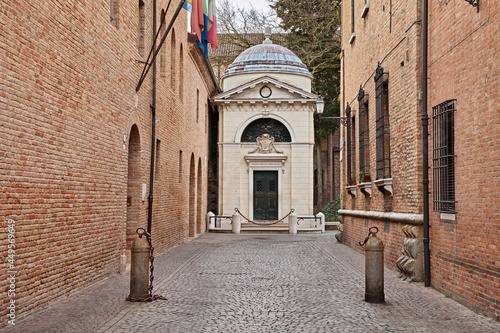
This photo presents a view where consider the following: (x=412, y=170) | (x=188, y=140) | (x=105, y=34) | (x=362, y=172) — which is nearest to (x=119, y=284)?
(x=105, y=34)

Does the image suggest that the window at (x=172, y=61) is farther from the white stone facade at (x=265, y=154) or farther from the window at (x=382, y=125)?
the white stone facade at (x=265, y=154)


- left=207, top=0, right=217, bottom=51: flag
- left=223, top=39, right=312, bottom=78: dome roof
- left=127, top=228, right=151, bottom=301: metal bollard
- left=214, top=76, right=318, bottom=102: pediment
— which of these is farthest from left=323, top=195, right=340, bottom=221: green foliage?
left=127, top=228, right=151, bottom=301: metal bollard

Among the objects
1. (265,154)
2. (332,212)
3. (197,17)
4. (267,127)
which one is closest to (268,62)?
(267,127)

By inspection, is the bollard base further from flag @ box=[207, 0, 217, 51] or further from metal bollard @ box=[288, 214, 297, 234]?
metal bollard @ box=[288, 214, 297, 234]

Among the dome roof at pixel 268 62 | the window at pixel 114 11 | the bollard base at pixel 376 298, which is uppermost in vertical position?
the dome roof at pixel 268 62

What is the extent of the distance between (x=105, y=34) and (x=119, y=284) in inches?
177

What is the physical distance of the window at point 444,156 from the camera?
360 inches

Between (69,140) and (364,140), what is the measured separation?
357 inches

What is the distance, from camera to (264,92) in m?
32.7

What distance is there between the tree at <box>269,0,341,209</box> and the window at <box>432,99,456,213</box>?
2724cm

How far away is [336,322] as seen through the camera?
281 inches

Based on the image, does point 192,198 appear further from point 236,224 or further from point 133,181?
point 133,181

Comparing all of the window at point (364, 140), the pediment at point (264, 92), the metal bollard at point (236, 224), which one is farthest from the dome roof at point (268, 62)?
the window at point (364, 140)

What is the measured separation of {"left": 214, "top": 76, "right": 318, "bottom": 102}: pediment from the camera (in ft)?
105
